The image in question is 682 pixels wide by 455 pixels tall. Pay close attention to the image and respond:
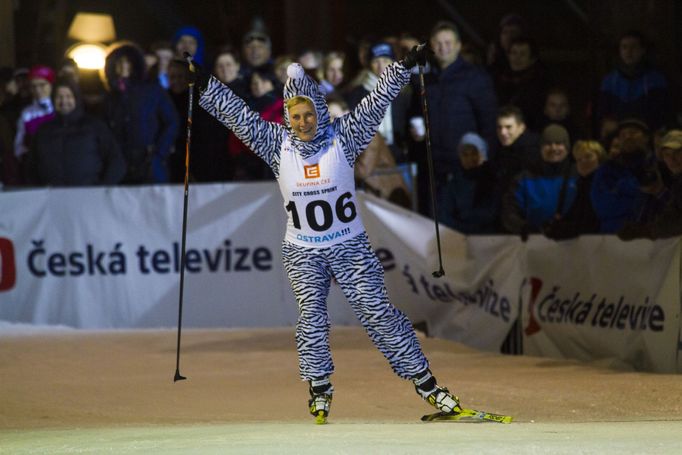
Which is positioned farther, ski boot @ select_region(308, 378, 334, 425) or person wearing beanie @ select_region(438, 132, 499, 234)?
person wearing beanie @ select_region(438, 132, 499, 234)

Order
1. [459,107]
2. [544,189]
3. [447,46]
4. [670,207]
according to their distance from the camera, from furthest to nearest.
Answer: [447,46]
[459,107]
[544,189]
[670,207]

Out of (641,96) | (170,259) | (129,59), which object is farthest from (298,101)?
(129,59)

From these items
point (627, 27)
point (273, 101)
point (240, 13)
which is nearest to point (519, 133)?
point (273, 101)

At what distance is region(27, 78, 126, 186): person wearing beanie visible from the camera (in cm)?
1517

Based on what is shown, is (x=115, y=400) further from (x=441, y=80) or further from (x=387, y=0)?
(x=387, y=0)

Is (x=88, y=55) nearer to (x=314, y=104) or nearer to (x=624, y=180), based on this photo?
(x=624, y=180)

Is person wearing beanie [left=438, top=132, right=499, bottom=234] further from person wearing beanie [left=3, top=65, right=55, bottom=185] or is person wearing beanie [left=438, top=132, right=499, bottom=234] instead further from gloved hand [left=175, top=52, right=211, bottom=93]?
gloved hand [left=175, top=52, right=211, bottom=93]

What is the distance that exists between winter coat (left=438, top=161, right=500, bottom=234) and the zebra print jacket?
16.4 ft

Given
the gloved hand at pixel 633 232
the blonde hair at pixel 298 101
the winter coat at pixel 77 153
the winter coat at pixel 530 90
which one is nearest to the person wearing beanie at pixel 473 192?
the winter coat at pixel 530 90

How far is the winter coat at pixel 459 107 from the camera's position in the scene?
14.2 m

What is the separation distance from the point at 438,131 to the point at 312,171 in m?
5.99

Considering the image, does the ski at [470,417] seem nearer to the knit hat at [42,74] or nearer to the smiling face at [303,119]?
the smiling face at [303,119]

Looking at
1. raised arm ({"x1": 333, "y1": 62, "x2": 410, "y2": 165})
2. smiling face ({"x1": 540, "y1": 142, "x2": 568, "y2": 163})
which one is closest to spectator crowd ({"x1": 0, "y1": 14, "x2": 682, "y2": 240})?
smiling face ({"x1": 540, "y1": 142, "x2": 568, "y2": 163})

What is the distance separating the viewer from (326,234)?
866cm
